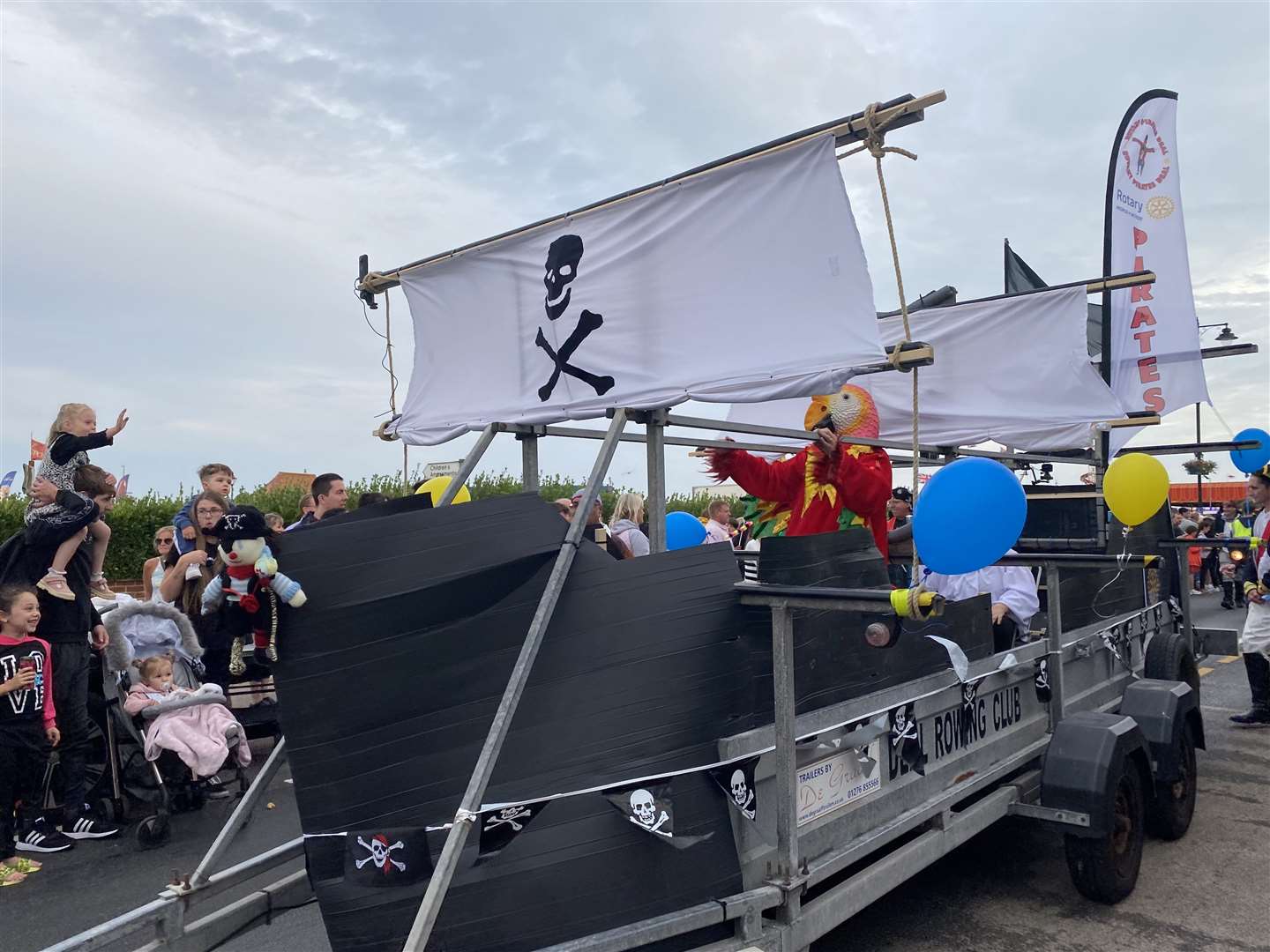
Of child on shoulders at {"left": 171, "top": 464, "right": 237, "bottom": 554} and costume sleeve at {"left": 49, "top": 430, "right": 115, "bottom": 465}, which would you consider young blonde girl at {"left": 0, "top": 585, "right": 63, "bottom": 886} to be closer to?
costume sleeve at {"left": 49, "top": 430, "right": 115, "bottom": 465}

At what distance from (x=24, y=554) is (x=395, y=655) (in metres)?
3.95

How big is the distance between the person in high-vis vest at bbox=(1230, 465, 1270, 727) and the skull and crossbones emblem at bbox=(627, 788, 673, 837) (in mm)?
6414

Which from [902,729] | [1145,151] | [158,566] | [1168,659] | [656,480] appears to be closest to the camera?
[656,480]

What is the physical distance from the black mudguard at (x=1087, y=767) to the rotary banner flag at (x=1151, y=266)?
201 inches

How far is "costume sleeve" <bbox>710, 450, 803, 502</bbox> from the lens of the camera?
4324 millimetres

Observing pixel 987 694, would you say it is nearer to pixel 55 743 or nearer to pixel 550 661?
pixel 550 661

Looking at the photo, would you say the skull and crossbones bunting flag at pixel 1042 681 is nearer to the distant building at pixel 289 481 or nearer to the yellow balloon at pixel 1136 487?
the yellow balloon at pixel 1136 487

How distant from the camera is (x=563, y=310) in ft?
11.6

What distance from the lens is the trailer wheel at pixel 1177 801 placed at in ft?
15.0

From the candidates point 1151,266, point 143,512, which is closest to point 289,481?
point 143,512

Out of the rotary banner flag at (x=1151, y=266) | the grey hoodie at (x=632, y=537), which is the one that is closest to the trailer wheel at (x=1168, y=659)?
the grey hoodie at (x=632, y=537)

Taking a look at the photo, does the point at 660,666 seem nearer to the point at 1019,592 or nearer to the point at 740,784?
the point at 740,784

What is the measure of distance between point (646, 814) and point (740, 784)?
0.31 meters

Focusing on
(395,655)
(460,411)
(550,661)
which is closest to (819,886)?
(550,661)
